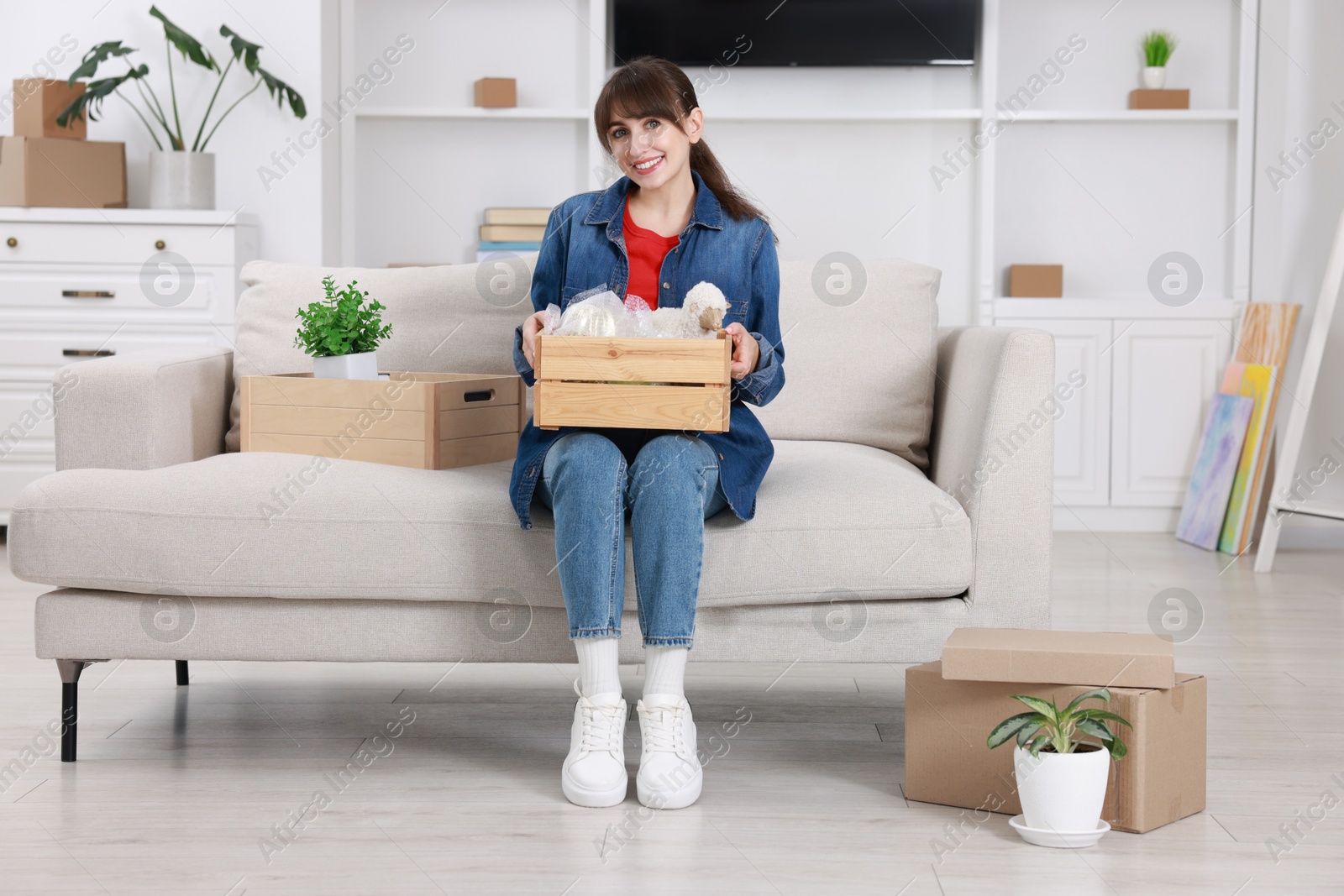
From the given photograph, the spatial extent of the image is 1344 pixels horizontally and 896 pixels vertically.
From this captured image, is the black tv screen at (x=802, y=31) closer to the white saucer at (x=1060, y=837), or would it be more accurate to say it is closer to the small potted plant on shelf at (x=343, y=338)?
the small potted plant on shelf at (x=343, y=338)

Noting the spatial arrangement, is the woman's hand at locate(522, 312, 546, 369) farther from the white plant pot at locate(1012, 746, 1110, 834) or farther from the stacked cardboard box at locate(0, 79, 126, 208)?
the stacked cardboard box at locate(0, 79, 126, 208)

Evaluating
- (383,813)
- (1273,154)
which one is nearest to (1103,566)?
(1273,154)

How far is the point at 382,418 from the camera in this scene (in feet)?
6.63

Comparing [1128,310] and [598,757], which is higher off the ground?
[1128,310]

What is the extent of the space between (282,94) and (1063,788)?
10.8 feet

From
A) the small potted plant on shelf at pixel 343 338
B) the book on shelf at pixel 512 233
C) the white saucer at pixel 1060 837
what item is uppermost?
the book on shelf at pixel 512 233

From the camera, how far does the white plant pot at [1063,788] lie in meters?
1.50

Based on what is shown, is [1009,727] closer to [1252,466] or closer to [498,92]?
[1252,466]

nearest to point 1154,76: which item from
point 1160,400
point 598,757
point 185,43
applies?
point 1160,400

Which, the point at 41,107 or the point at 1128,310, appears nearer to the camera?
the point at 41,107

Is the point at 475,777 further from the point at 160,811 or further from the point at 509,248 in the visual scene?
the point at 509,248

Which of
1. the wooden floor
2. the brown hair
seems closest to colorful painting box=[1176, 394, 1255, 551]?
the wooden floor

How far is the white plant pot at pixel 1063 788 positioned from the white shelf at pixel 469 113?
3.34 metres

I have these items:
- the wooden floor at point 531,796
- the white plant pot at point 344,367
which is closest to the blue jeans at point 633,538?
the wooden floor at point 531,796
